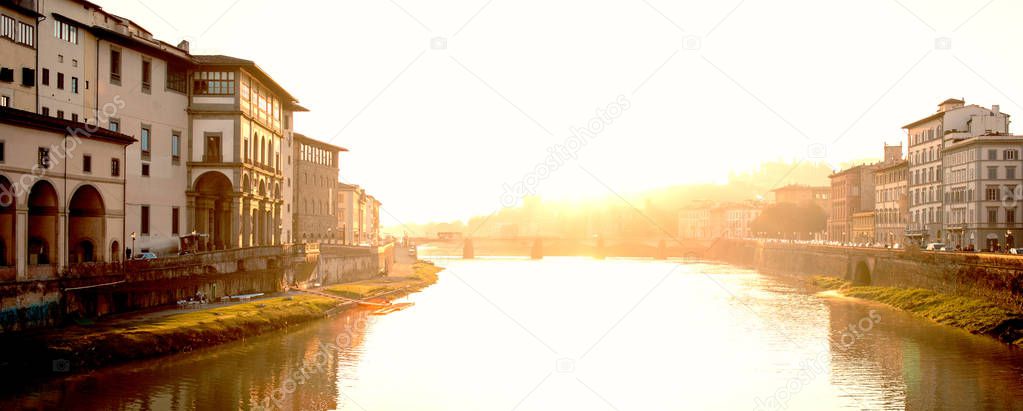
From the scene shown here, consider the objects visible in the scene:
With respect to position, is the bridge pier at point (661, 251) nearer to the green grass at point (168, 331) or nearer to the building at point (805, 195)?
the building at point (805, 195)

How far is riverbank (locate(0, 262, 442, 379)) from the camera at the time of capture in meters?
34.9

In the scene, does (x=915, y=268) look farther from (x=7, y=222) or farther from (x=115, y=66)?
(x=7, y=222)

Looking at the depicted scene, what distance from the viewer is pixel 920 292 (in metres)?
68.6

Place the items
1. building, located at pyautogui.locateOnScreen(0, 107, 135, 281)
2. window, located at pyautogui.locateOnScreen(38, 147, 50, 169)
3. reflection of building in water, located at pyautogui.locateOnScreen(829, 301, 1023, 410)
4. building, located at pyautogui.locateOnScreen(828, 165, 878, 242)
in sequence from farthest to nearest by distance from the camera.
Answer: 1. building, located at pyautogui.locateOnScreen(828, 165, 878, 242)
2. window, located at pyautogui.locateOnScreen(38, 147, 50, 169)
3. building, located at pyautogui.locateOnScreen(0, 107, 135, 281)
4. reflection of building in water, located at pyautogui.locateOnScreen(829, 301, 1023, 410)

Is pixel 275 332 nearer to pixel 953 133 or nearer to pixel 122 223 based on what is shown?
pixel 122 223

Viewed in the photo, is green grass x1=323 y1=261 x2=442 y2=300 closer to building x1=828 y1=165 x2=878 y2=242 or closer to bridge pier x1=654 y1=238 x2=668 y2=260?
building x1=828 y1=165 x2=878 y2=242

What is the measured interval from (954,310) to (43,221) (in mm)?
54418

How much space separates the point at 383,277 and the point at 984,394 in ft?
236

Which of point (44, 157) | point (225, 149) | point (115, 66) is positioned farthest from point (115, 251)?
point (225, 149)

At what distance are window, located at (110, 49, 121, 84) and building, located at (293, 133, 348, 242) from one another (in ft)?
124

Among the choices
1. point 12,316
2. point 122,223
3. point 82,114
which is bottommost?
point 12,316

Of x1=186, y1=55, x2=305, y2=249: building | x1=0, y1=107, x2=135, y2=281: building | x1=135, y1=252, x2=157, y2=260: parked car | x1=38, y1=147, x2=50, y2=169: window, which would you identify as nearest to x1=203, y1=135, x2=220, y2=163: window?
x1=186, y1=55, x2=305, y2=249: building

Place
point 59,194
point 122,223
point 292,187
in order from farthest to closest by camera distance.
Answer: point 292,187 < point 122,223 < point 59,194

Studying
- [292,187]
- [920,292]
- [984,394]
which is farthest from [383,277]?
[984,394]
